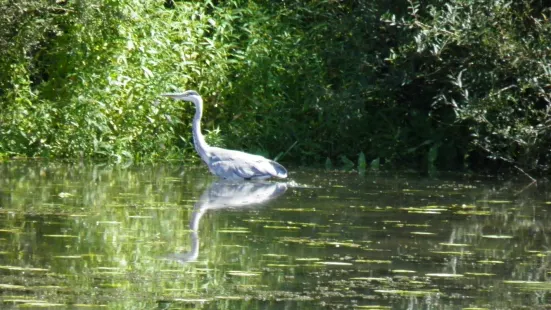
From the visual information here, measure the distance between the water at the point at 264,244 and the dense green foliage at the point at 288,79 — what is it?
1706 millimetres

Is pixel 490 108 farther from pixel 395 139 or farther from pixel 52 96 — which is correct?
pixel 52 96

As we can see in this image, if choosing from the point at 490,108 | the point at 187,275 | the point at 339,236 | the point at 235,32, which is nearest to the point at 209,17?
the point at 235,32

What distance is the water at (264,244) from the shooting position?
6.41 m

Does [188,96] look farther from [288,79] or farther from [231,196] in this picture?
[231,196]

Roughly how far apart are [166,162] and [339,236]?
22.3 feet

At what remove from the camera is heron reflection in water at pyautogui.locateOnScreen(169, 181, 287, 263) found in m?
9.62

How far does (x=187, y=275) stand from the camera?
6.86 metres

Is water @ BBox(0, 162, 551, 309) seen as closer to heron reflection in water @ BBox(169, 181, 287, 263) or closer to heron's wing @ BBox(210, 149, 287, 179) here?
heron reflection in water @ BBox(169, 181, 287, 263)

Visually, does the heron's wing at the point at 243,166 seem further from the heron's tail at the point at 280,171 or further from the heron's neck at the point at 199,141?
the heron's neck at the point at 199,141

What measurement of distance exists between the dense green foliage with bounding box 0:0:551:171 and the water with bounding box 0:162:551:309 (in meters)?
1.71

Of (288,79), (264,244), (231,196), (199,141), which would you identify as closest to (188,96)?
(199,141)

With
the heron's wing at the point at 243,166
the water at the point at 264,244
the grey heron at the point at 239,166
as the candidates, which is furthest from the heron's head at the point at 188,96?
the water at the point at 264,244

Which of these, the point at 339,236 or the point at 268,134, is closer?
the point at 339,236

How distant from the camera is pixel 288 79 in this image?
55.6 ft
